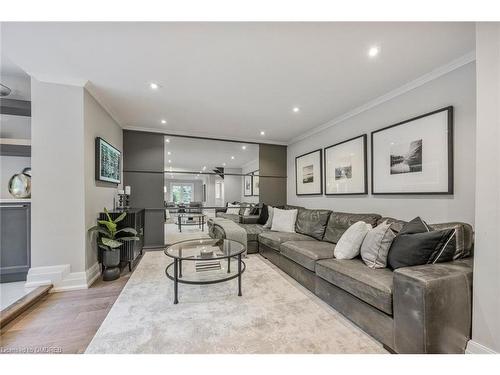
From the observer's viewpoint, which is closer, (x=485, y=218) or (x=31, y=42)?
(x=485, y=218)

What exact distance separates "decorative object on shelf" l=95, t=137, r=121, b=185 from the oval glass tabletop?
4.81 feet

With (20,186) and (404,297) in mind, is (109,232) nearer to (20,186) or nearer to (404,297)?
(20,186)

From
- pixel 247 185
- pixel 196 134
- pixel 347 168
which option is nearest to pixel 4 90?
pixel 196 134

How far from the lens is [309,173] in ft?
14.1

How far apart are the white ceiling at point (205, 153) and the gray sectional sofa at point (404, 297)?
→ 3413 millimetres

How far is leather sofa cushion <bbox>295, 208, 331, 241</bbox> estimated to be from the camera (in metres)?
3.27

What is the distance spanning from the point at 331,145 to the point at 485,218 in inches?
102

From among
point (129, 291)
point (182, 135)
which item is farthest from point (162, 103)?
point (129, 291)

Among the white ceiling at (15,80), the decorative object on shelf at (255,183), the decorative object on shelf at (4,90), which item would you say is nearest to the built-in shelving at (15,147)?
the decorative object on shelf at (4,90)

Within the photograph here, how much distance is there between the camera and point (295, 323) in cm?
176

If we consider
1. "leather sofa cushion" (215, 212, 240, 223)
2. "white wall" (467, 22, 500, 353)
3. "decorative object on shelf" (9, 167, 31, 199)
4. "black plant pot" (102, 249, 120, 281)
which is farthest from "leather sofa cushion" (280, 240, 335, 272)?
"decorative object on shelf" (9, 167, 31, 199)

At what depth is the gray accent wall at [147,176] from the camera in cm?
415

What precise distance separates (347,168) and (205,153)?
11.4 feet

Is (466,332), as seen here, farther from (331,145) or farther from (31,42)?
(31,42)
